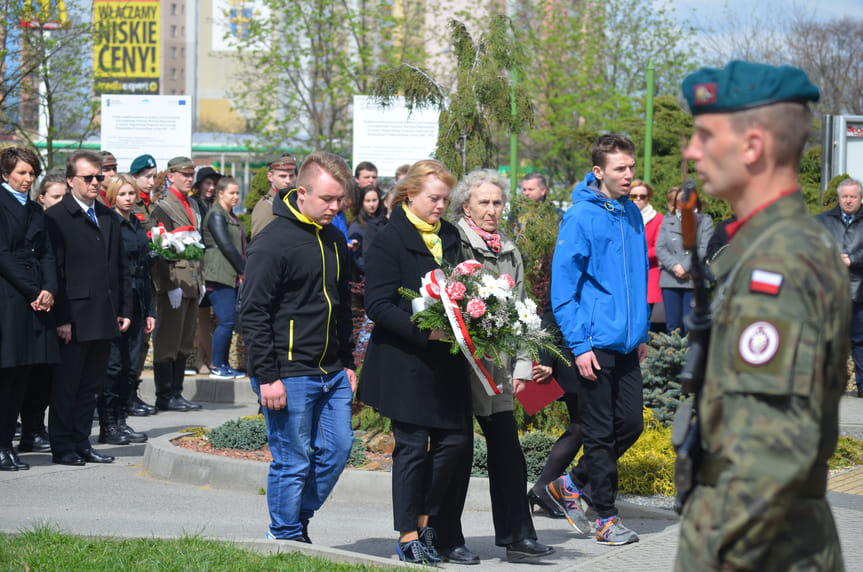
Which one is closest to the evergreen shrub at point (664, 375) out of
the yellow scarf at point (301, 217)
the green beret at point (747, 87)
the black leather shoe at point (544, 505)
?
the black leather shoe at point (544, 505)

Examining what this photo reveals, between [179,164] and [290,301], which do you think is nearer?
[290,301]

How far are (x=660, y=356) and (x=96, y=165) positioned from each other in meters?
4.96

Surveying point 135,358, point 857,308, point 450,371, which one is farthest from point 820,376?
point 857,308

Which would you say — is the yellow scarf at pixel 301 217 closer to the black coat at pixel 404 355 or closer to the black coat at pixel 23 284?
the black coat at pixel 404 355

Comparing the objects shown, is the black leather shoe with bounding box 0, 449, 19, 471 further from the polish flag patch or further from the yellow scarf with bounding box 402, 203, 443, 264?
the polish flag patch

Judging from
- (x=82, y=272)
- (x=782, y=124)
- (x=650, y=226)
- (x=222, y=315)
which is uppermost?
(x=782, y=124)

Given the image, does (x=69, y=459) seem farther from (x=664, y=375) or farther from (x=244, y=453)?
(x=664, y=375)

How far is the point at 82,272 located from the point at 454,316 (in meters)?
4.38

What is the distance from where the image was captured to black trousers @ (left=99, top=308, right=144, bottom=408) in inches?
388

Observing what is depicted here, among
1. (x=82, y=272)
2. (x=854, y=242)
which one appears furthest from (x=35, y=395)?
(x=854, y=242)

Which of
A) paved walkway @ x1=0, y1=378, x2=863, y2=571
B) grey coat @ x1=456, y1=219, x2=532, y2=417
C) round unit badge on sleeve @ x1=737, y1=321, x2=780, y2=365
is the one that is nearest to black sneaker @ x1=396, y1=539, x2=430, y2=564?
paved walkway @ x1=0, y1=378, x2=863, y2=571

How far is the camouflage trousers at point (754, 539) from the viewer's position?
2.38m

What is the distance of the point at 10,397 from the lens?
28.0 ft

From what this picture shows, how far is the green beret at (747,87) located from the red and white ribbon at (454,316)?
9.71 feet
